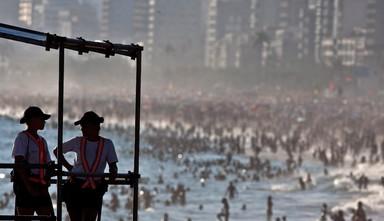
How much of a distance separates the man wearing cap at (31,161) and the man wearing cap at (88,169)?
0.21 m

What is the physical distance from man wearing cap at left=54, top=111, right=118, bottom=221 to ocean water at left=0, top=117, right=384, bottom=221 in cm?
2539

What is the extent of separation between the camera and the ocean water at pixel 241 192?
150 ft

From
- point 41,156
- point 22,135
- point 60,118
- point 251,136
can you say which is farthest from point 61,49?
point 251,136

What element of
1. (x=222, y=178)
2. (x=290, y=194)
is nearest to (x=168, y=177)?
(x=222, y=178)

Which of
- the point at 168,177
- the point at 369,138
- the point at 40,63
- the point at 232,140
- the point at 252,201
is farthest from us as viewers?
the point at 40,63

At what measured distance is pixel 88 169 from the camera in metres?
12.6

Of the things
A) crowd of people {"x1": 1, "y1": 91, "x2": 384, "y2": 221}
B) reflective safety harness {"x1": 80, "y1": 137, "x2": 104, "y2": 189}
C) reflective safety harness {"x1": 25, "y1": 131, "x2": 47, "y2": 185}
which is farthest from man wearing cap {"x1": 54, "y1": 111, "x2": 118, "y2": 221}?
crowd of people {"x1": 1, "y1": 91, "x2": 384, "y2": 221}

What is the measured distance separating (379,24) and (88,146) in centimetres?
18864

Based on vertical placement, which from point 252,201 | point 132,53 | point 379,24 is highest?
point 379,24

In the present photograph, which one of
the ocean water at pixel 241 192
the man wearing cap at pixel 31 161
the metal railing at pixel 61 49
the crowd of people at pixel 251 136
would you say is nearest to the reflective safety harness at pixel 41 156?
the man wearing cap at pixel 31 161

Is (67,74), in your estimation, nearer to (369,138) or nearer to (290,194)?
(369,138)

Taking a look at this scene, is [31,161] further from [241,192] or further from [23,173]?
[241,192]

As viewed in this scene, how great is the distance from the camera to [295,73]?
200 meters

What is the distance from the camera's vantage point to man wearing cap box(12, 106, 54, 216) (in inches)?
485
